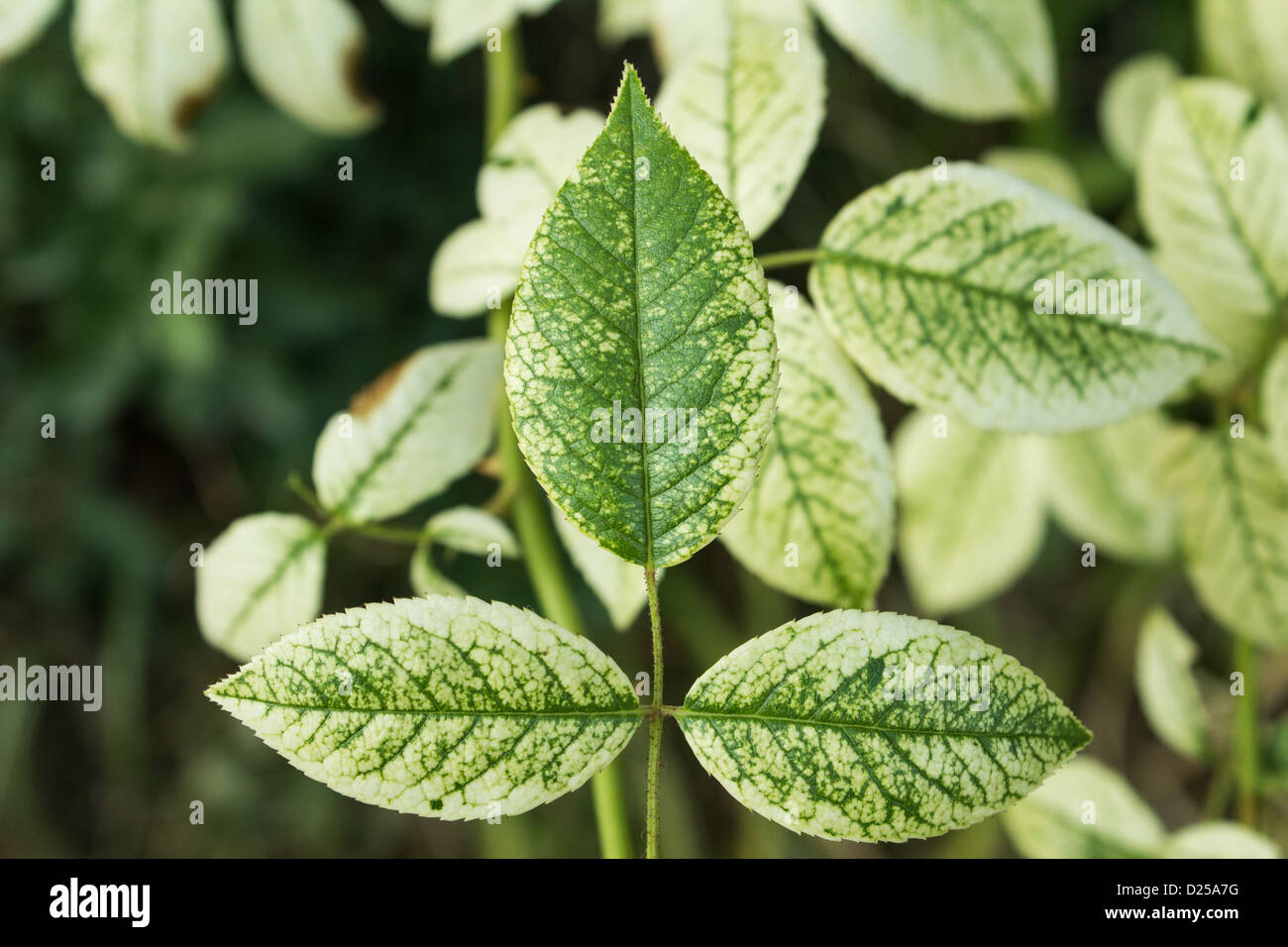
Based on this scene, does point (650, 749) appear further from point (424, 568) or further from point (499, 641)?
point (424, 568)

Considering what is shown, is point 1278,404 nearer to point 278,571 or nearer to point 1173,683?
point 1173,683

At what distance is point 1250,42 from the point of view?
0.83 metres

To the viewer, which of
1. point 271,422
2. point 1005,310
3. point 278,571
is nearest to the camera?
point 1005,310

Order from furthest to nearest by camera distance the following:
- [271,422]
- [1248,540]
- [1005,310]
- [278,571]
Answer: [271,422] < [1248,540] < [278,571] < [1005,310]

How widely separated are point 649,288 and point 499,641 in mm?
143

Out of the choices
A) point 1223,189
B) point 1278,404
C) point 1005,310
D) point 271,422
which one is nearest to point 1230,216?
point 1223,189

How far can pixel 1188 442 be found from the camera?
2.43 ft

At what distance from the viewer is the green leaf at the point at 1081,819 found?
2.45ft

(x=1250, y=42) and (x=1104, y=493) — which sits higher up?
(x=1250, y=42)

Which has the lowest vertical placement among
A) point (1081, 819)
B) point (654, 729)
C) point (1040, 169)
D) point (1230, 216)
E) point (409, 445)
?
point (1081, 819)

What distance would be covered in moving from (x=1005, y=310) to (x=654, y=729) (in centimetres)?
27

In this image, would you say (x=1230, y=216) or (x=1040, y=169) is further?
(x=1040, y=169)

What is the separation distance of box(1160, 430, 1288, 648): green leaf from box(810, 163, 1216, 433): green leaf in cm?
27

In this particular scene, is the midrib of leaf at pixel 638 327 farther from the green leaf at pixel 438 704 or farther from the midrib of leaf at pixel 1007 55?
the midrib of leaf at pixel 1007 55
